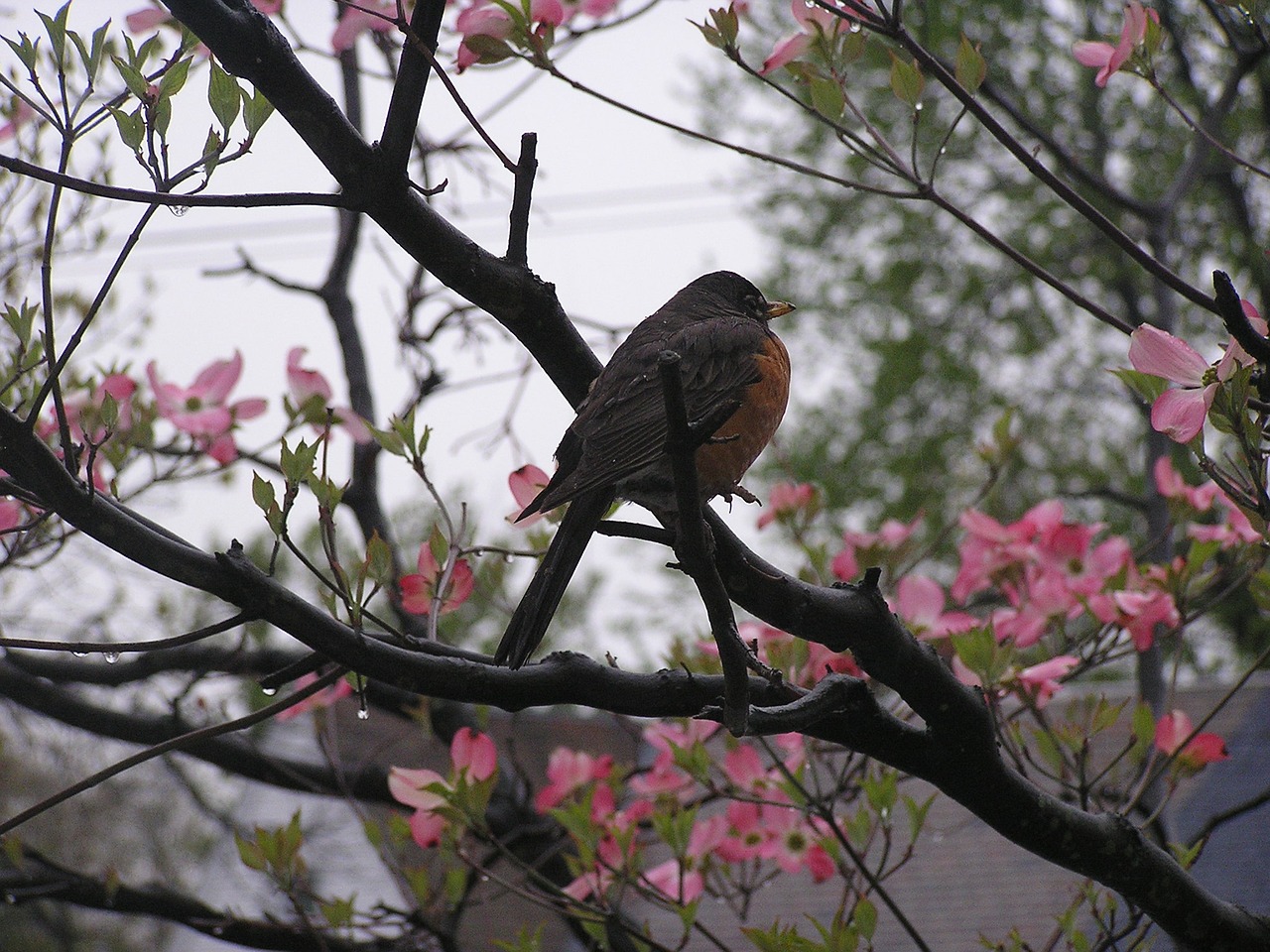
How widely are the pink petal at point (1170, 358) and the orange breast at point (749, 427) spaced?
2.13 ft

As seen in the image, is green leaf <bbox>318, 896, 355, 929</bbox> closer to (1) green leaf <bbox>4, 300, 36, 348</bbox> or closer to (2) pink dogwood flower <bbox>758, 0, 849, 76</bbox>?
(1) green leaf <bbox>4, 300, 36, 348</bbox>

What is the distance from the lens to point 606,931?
2490 millimetres

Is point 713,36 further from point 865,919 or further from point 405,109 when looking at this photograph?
point 865,919

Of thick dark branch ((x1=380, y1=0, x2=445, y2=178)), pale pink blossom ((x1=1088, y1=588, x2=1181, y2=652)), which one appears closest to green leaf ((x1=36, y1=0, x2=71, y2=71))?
thick dark branch ((x1=380, y1=0, x2=445, y2=178))

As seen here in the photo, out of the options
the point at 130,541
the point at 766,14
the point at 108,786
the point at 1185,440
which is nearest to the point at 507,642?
the point at 130,541

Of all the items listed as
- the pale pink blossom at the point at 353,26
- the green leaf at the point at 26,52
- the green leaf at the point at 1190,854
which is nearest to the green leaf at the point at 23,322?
the green leaf at the point at 26,52

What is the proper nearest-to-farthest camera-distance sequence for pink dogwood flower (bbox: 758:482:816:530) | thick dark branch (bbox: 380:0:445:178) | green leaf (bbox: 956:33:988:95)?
1. thick dark branch (bbox: 380:0:445:178)
2. green leaf (bbox: 956:33:988:95)
3. pink dogwood flower (bbox: 758:482:816:530)

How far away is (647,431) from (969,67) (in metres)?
0.86

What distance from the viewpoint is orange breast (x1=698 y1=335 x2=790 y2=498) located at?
2.13 m

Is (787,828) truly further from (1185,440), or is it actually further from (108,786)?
(108,786)

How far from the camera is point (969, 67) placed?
82.4 inches

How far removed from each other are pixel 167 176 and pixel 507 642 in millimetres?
779

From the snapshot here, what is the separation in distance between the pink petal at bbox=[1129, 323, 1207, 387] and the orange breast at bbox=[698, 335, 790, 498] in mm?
650

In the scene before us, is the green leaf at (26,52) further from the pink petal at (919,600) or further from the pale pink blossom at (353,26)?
the pink petal at (919,600)
